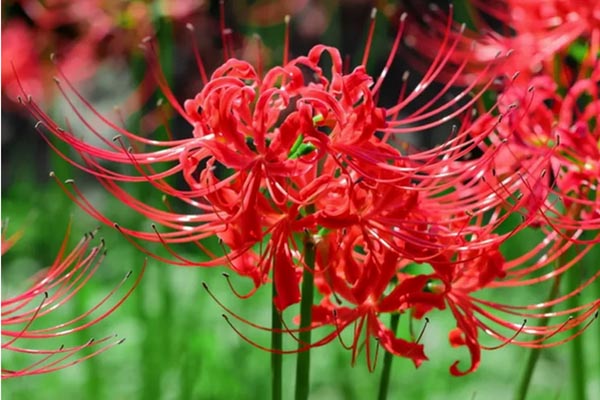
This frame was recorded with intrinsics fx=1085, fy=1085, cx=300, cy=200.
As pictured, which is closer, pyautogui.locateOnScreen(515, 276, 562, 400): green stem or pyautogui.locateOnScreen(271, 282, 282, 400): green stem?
pyautogui.locateOnScreen(271, 282, 282, 400): green stem

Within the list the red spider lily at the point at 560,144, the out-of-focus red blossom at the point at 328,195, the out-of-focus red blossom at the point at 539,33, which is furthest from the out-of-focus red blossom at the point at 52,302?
the out-of-focus red blossom at the point at 539,33

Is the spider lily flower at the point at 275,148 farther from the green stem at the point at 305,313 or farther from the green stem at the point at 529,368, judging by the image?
the green stem at the point at 529,368

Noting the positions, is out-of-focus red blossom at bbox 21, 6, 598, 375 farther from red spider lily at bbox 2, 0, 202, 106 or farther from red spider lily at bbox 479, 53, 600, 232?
red spider lily at bbox 2, 0, 202, 106

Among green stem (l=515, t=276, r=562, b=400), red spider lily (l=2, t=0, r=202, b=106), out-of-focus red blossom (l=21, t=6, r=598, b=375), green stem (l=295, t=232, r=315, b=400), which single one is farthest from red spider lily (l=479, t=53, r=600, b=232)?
red spider lily (l=2, t=0, r=202, b=106)

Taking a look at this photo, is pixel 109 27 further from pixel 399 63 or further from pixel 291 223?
pixel 399 63

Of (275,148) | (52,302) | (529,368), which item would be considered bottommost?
(529,368)

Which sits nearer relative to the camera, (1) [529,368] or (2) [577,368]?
(1) [529,368]

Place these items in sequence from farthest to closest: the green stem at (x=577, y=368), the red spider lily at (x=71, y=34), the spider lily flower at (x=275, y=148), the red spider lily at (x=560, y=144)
A: 1. the red spider lily at (x=71, y=34)
2. the green stem at (x=577, y=368)
3. the red spider lily at (x=560, y=144)
4. the spider lily flower at (x=275, y=148)

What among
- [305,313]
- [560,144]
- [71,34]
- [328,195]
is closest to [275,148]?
[328,195]

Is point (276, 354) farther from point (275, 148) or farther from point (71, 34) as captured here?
point (71, 34)
